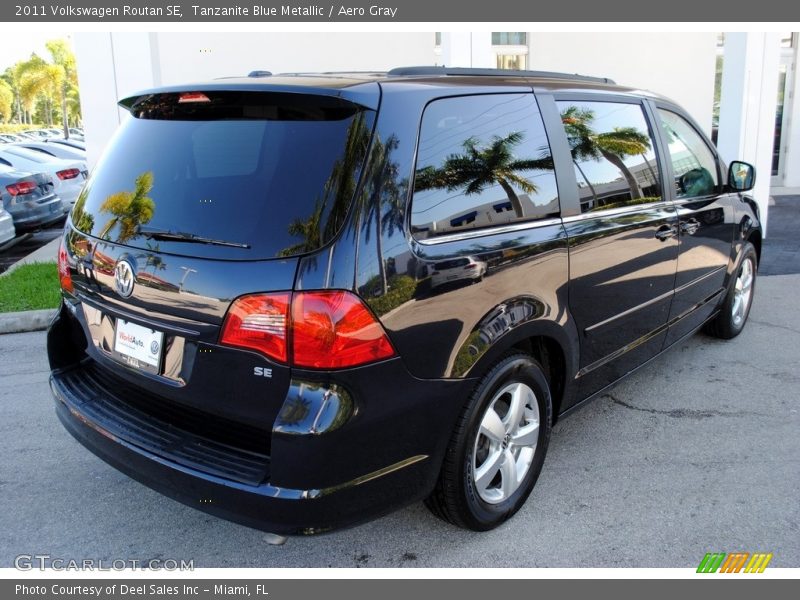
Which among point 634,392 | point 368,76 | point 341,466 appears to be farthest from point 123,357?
point 634,392

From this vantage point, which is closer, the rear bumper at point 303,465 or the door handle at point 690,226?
the rear bumper at point 303,465

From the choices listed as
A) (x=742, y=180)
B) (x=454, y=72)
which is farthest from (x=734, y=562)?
(x=742, y=180)

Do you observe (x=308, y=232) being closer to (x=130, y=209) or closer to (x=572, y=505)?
(x=130, y=209)

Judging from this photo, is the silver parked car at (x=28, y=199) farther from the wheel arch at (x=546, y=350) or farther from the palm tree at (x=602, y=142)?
the wheel arch at (x=546, y=350)

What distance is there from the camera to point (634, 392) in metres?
4.32

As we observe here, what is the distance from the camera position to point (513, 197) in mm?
2785

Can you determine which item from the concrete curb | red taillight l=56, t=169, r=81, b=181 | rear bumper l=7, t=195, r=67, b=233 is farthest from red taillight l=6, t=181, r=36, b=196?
the concrete curb

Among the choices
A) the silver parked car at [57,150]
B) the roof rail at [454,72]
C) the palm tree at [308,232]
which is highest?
the roof rail at [454,72]

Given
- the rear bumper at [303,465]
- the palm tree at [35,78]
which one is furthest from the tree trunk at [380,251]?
the palm tree at [35,78]

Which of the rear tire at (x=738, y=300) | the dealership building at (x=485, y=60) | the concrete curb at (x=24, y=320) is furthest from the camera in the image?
the dealership building at (x=485, y=60)

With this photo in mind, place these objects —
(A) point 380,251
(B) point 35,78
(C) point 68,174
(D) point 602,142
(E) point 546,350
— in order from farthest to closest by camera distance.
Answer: (B) point 35,78 → (C) point 68,174 → (D) point 602,142 → (E) point 546,350 → (A) point 380,251

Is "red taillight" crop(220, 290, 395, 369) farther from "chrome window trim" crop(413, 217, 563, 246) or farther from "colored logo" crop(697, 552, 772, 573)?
"colored logo" crop(697, 552, 772, 573)

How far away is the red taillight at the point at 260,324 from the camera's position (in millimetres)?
2156

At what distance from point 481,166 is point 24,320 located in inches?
181
